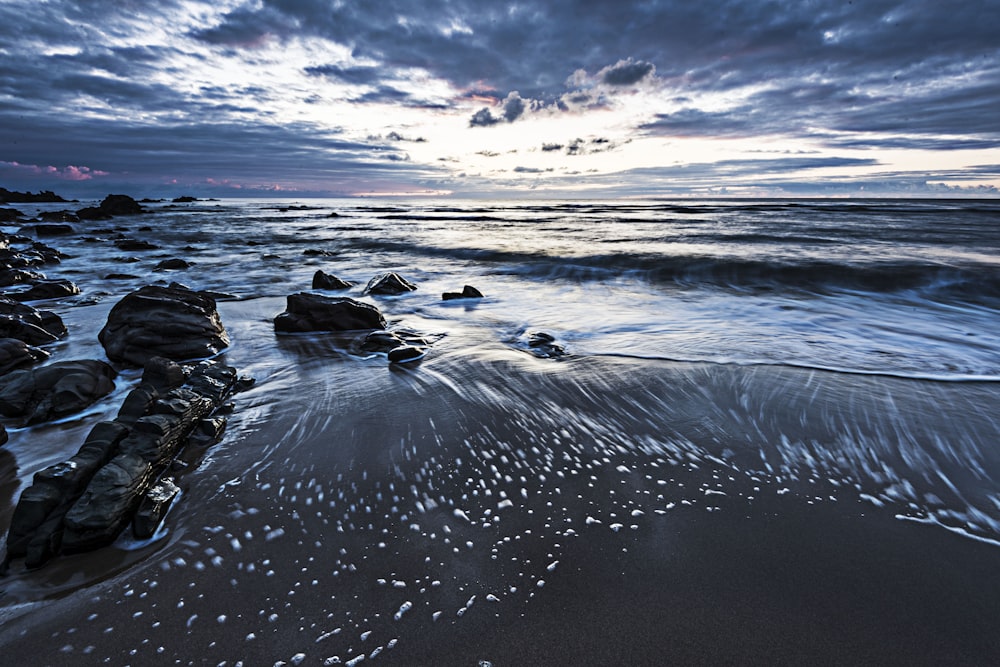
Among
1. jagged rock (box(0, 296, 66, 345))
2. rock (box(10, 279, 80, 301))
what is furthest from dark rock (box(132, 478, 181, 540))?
rock (box(10, 279, 80, 301))

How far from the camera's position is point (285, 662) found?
5.61 ft

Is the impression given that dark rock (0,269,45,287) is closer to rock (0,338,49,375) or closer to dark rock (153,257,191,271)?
dark rock (153,257,191,271)

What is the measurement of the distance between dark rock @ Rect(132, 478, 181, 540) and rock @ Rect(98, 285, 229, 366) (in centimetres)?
295

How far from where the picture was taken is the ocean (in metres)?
1.82

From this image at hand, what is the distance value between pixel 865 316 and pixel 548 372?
20.4ft

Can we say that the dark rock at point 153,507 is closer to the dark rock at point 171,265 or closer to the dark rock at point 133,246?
the dark rock at point 171,265

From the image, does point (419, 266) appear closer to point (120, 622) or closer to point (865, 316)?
point (865, 316)

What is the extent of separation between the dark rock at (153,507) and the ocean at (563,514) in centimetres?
7

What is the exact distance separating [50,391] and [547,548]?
4.19 meters

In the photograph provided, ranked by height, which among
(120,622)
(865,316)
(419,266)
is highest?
(120,622)

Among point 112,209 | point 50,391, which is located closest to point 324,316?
point 50,391

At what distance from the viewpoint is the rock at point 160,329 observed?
4.98 meters

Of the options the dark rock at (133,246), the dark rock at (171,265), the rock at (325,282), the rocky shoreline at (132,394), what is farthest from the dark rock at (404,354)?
the dark rock at (133,246)

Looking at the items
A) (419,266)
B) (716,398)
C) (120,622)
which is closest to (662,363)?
(716,398)
